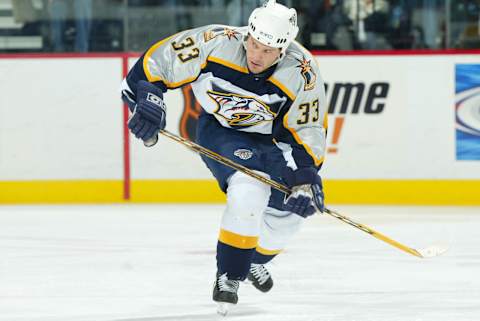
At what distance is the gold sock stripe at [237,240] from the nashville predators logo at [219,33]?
572 millimetres

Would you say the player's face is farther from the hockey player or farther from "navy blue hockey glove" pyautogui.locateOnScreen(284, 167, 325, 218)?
"navy blue hockey glove" pyautogui.locateOnScreen(284, 167, 325, 218)

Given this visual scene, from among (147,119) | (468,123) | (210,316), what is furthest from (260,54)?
(468,123)

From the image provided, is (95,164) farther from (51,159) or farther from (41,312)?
(41,312)

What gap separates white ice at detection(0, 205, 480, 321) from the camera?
351 centimetres

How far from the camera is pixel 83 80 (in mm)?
6473

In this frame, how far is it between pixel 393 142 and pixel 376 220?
80 cm

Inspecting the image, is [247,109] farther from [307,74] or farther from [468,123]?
[468,123]

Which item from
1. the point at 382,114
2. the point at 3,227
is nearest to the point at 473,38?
the point at 382,114

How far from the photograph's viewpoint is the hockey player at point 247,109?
3.32 meters

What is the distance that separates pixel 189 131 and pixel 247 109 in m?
2.95

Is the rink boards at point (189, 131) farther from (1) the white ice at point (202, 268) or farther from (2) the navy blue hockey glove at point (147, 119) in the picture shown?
(2) the navy blue hockey glove at point (147, 119)

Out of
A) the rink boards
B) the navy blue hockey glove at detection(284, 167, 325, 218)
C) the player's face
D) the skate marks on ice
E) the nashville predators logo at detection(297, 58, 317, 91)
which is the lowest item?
the rink boards

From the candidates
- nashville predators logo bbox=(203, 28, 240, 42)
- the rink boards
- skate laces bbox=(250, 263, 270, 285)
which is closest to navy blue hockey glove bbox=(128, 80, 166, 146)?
nashville predators logo bbox=(203, 28, 240, 42)

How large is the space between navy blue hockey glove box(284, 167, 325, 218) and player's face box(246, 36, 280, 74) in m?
0.33
